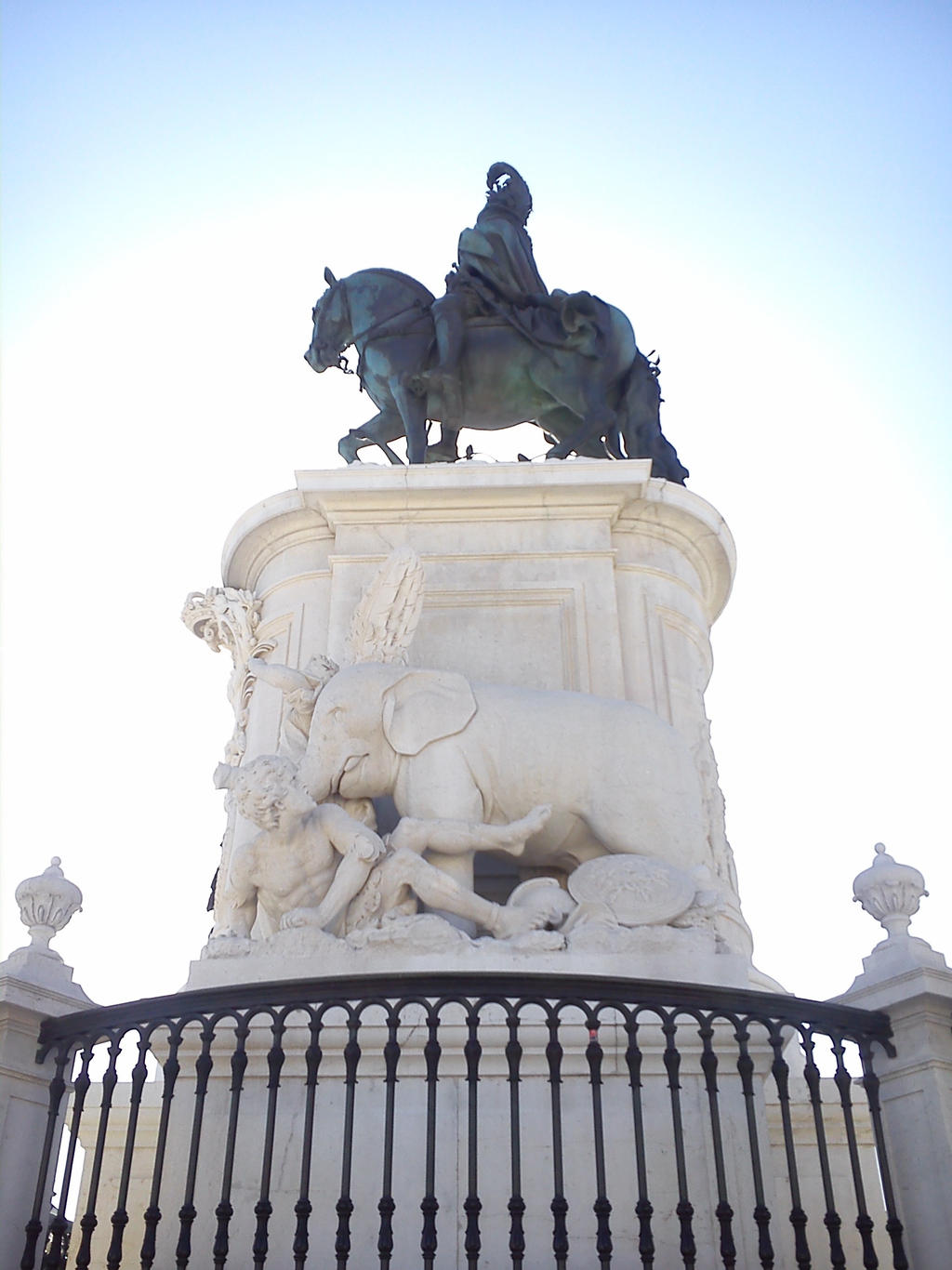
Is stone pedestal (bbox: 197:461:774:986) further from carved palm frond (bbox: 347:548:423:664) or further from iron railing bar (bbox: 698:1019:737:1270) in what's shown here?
iron railing bar (bbox: 698:1019:737:1270)

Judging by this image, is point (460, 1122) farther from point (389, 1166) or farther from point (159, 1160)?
point (159, 1160)

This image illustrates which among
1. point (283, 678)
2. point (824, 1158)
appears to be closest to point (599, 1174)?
point (824, 1158)

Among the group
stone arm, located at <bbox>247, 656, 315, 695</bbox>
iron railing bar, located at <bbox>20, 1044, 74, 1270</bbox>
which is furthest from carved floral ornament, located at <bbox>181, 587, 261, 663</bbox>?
iron railing bar, located at <bbox>20, 1044, 74, 1270</bbox>

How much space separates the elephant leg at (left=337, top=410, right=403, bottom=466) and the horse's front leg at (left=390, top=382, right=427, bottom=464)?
0.52m

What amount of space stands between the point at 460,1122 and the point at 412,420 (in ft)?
18.7

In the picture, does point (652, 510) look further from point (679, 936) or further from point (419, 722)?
point (679, 936)

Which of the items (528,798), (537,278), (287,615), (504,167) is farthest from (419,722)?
(504,167)

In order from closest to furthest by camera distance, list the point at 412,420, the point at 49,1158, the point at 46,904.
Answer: the point at 49,1158 < the point at 46,904 < the point at 412,420

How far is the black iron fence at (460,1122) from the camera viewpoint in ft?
14.2

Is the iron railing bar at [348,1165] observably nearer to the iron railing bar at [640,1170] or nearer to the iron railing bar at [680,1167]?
the iron railing bar at [640,1170]

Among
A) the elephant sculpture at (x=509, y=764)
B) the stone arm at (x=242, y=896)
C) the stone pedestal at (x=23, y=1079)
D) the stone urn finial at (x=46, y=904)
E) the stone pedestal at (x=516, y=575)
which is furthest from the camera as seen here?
the stone pedestal at (x=516, y=575)

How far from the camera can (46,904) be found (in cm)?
544

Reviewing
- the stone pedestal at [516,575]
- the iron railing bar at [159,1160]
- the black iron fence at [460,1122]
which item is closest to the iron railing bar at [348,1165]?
the black iron fence at [460,1122]

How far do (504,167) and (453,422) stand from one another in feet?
9.58
